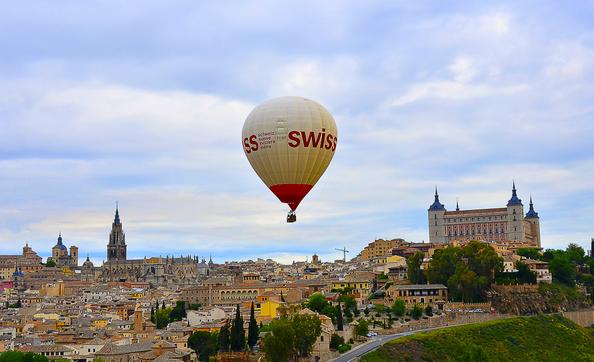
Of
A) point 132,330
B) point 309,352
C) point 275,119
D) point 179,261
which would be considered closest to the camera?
point 275,119

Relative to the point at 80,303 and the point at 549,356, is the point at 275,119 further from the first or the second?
the point at 80,303

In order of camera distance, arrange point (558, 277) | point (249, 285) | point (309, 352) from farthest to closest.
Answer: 1. point (249, 285)
2. point (558, 277)
3. point (309, 352)

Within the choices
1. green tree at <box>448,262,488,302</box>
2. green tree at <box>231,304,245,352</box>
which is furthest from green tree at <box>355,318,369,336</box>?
green tree at <box>448,262,488,302</box>

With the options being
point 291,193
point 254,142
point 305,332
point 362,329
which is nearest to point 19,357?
point 305,332

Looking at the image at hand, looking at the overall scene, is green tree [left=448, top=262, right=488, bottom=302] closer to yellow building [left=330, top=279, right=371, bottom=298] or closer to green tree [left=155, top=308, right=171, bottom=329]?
yellow building [left=330, top=279, right=371, bottom=298]

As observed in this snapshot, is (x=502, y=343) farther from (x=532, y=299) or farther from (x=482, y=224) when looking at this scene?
(x=482, y=224)

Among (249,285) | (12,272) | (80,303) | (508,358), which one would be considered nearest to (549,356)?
(508,358)
